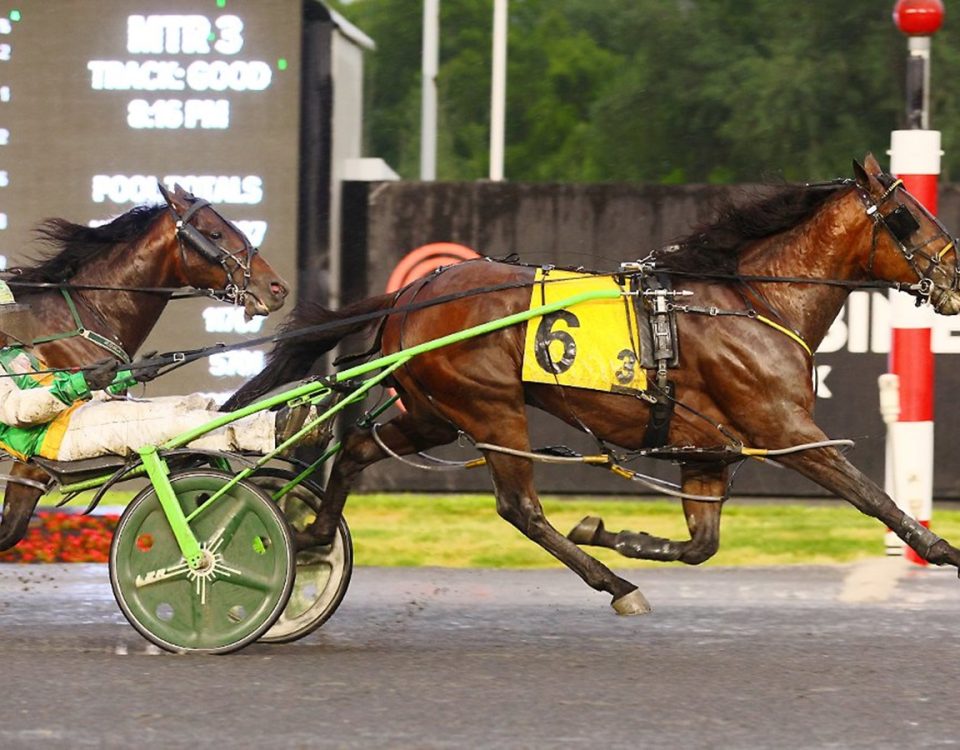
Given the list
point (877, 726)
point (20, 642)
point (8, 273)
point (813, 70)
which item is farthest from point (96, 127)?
point (813, 70)

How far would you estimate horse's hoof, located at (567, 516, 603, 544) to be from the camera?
24.1 feet

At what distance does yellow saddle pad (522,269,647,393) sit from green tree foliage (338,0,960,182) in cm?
1291

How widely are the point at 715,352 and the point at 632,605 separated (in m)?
1.05

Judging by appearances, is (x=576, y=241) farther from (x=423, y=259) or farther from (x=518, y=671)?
(x=518, y=671)

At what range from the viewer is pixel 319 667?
22.0 feet

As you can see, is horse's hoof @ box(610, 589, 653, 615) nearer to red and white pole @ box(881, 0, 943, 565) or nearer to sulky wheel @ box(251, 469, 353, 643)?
sulky wheel @ box(251, 469, 353, 643)

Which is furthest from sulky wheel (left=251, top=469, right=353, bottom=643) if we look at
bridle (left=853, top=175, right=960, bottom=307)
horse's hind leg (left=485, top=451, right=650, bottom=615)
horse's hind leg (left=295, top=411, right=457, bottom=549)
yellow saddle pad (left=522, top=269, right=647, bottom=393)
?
bridle (left=853, top=175, right=960, bottom=307)

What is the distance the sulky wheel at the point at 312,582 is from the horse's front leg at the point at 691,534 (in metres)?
0.93

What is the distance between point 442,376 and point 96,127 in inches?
173

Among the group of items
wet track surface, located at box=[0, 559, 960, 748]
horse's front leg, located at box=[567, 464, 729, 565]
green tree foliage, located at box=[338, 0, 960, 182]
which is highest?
green tree foliage, located at box=[338, 0, 960, 182]

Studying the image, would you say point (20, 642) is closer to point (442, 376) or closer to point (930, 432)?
point (442, 376)

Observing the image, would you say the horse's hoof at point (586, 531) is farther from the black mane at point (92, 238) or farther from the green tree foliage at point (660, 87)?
the green tree foliage at point (660, 87)

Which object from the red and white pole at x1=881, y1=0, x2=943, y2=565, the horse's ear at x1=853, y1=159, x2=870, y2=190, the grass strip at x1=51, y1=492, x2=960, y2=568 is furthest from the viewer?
the grass strip at x1=51, y1=492, x2=960, y2=568

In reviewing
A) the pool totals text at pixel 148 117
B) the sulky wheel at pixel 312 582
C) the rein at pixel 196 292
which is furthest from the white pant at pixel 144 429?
the pool totals text at pixel 148 117
